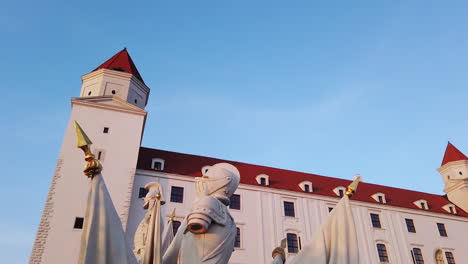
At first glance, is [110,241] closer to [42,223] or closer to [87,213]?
[87,213]

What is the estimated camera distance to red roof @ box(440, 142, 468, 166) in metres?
36.4

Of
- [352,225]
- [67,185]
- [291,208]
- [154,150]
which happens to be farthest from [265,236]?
[352,225]

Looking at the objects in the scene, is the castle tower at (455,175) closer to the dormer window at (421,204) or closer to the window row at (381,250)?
the dormer window at (421,204)

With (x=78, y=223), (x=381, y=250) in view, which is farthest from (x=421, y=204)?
(x=78, y=223)

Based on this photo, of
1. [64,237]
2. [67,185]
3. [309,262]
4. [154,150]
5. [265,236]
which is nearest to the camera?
[309,262]

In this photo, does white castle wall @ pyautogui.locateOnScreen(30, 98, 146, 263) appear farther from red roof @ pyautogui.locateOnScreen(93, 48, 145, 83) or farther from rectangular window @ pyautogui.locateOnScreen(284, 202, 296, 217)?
rectangular window @ pyautogui.locateOnScreen(284, 202, 296, 217)

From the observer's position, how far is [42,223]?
18.5m

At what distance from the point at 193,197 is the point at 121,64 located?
12188 millimetres

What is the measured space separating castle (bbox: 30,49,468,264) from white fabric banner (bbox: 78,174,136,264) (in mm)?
18014

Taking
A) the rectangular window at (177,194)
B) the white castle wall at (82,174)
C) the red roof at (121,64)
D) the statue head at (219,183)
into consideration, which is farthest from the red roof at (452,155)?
the statue head at (219,183)

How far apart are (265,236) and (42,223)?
1327 cm

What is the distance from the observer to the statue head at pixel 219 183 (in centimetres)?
263

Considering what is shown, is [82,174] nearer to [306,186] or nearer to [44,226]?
[44,226]

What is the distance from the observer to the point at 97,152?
2183 cm
